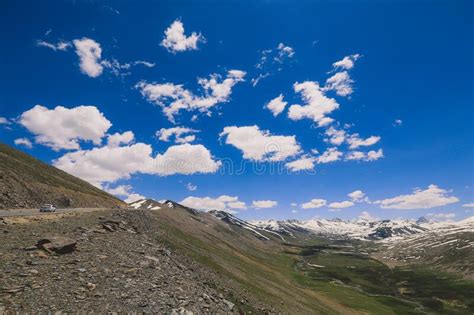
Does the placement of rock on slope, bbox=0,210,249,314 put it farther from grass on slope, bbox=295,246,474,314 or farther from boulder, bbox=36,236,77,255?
grass on slope, bbox=295,246,474,314

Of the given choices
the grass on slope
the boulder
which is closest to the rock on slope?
the boulder

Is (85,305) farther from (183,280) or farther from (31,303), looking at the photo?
(183,280)

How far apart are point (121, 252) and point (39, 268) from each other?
33.2 feet

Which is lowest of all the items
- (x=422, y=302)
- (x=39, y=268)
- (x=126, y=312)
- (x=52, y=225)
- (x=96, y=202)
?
(x=422, y=302)

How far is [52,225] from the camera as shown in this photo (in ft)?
131

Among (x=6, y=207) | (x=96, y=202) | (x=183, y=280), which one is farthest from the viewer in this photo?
(x=96, y=202)

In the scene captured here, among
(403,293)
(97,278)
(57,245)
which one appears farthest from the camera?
(403,293)

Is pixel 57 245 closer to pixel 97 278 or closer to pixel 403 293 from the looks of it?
pixel 97 278

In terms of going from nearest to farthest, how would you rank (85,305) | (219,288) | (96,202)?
1. (85,305)
2. (219,288)
3. (96,202)

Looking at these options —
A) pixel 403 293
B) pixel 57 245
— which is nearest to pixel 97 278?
pixel 57 245

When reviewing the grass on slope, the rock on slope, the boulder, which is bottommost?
the grass on slope

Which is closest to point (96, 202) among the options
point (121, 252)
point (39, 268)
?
point (121, 252)

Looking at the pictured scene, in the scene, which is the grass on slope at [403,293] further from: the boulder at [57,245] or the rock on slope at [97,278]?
the boulder at [57,245]

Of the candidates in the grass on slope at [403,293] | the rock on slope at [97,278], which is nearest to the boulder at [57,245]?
the rock on slope at [97,278]
